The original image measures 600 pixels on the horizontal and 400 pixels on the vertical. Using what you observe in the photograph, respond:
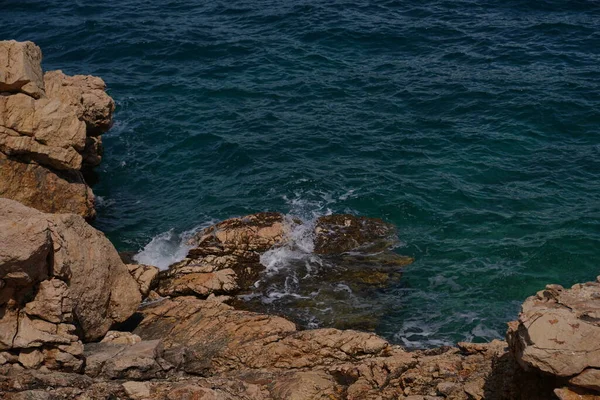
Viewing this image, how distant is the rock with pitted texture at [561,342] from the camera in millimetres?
12750

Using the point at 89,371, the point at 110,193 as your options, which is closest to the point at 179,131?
the point at 110,193

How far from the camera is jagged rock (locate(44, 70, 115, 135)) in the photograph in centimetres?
2925

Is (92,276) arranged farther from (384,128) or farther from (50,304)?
(384,128)

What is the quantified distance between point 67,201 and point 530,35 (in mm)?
32287

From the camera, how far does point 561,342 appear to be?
13000 mm

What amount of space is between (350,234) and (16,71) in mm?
14432

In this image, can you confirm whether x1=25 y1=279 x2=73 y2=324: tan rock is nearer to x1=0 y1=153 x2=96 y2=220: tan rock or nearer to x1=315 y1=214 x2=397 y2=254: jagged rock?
x1=0 y1=153 x2=96 y2=220: tan rock

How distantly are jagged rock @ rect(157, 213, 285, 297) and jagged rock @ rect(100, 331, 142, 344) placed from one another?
3780 mm

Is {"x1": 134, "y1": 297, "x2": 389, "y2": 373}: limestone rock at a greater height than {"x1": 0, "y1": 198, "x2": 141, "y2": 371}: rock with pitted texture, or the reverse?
{"x1": 0, "y1": 198, "x2": 141, "y2": 371}: rock with pitted texture

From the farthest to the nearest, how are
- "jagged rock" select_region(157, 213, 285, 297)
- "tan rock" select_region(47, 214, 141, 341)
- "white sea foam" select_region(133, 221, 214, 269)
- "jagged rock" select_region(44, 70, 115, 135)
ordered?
"jagged rock" select_region(44, 70, 115, 135), "white sea foam" select_region(133, 221, 214, 269), "jagged rock" select_region(157, 213, 285, 297), "tan rock" select_region(47, 214, 141, 341)

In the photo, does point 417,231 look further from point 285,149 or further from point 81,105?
point 81,105

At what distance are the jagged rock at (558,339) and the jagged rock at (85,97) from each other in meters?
21.7

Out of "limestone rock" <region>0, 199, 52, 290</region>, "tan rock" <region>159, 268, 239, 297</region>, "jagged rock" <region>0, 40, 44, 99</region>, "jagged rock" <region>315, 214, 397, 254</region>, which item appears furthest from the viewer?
"jagged rock" <region>315, 214, 397, 254</region>

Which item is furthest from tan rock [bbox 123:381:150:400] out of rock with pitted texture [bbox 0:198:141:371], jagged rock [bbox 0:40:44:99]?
jagged rock [bbox 0:40:44:99]
